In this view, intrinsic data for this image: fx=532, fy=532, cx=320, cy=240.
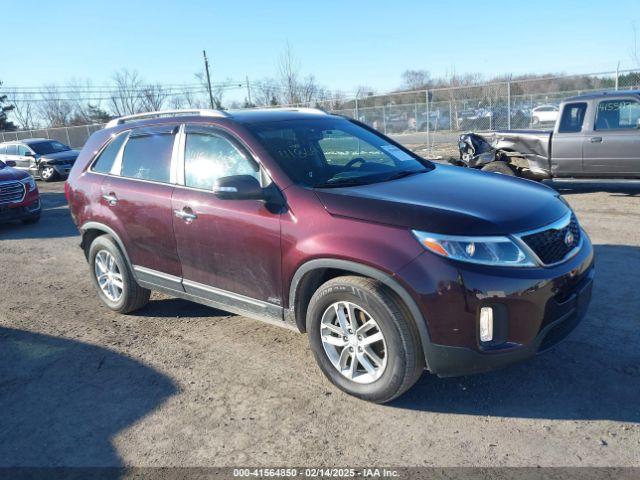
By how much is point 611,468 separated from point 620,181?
811cm

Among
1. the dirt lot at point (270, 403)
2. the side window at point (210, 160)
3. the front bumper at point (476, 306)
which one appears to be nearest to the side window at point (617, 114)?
the dirt lot at point (270, 403)

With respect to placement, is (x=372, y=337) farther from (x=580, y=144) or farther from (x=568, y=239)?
(x=580, y=144)

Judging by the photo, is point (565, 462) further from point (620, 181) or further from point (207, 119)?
point (620, 181)

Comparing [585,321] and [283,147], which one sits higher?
[283,147]

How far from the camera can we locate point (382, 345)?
330 centimetres

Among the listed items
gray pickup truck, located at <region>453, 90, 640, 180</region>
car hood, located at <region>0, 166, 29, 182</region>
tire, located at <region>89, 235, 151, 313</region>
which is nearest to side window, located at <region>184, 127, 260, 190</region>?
tire, located at <region>89, 235, 151, 313</region>

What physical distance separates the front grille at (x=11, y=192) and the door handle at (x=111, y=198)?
21.6 ft

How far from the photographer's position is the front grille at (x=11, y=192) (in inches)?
403

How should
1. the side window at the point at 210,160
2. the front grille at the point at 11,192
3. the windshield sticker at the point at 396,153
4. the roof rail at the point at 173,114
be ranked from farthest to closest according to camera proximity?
the front grille at the point at 11,192, the windshield sticker at the point at 396,153, the roof rail at the point at 173,114, the side window at the point at 210,160

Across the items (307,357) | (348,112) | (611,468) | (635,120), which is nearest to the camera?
(611,468)

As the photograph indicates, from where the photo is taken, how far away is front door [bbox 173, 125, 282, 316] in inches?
147

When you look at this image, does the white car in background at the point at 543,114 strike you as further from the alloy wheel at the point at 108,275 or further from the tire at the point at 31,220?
the alloy wheel at the point at 108,275

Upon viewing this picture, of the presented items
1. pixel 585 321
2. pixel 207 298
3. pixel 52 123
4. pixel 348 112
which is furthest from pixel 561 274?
pixel 52 123

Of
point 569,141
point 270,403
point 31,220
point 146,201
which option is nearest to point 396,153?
point 146,201
